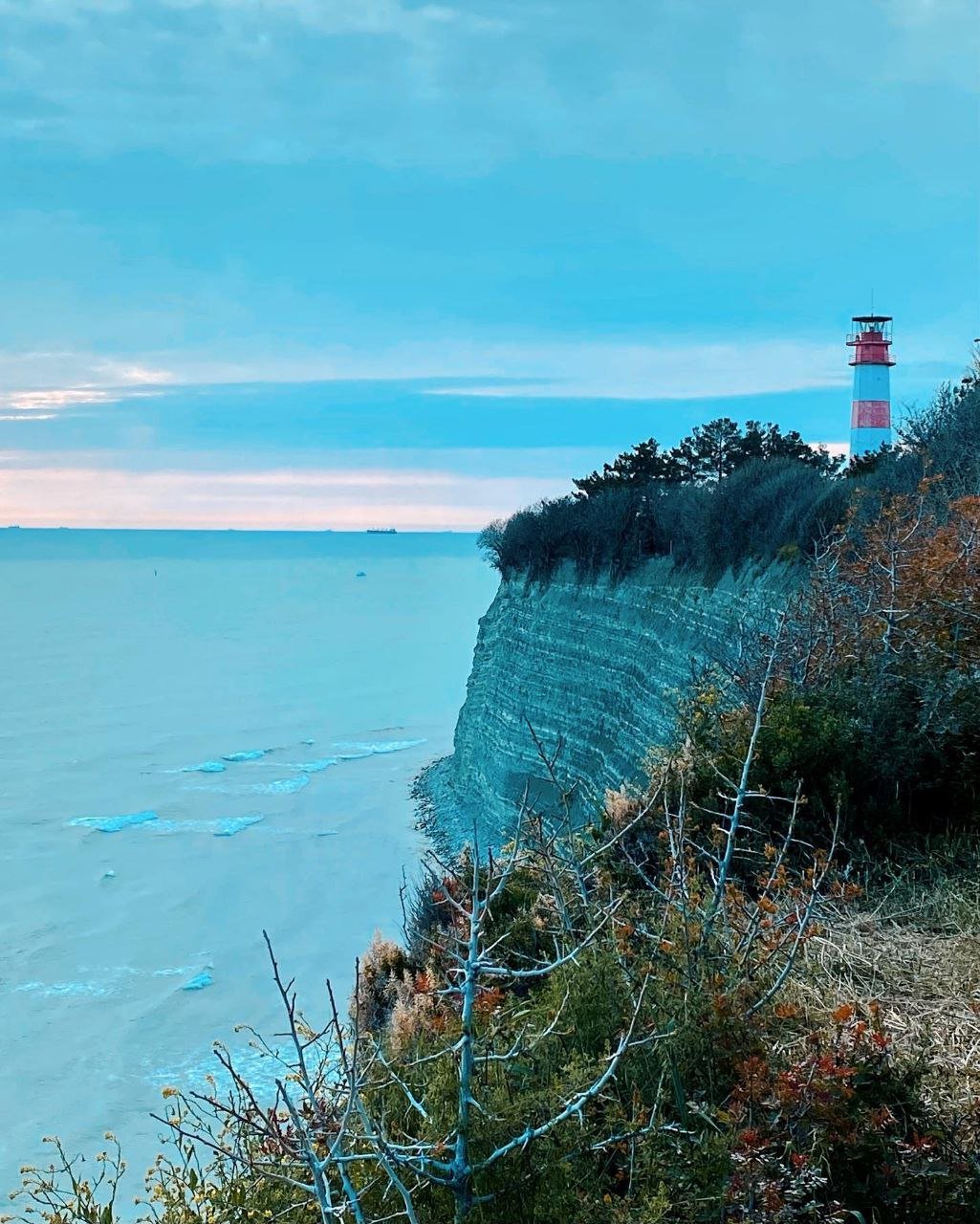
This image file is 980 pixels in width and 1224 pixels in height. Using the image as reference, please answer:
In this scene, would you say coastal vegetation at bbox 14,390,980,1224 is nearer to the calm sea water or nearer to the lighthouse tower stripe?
the calm sea water

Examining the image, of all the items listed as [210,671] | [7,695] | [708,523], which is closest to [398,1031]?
[708,523]

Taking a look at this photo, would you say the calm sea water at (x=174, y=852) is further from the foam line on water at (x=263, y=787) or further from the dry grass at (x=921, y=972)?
the dry grass at (x=921, y=972)

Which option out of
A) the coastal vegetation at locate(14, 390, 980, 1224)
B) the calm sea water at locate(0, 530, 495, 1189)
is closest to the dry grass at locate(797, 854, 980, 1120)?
the coastal vegetation at locate(14, 390, 980, 1224)

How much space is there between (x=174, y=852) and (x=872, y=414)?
90.9 feet

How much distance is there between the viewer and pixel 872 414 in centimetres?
3888

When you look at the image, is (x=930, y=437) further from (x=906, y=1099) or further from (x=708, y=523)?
(x=906, y=1099)

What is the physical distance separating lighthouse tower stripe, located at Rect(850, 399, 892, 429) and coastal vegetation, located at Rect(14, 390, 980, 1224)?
30.0m

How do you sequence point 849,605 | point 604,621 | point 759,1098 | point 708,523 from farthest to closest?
point 604,621
point 708,523
point 849,605
point 759,1098

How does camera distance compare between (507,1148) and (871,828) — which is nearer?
(507,1148)

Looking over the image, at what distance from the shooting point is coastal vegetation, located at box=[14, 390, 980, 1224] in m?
3.63

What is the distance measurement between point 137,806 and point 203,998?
18.7 meters

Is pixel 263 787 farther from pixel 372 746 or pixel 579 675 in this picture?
pixel 579 675

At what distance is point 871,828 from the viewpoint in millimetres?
8141

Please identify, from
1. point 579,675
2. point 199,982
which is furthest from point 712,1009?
point 579,675
